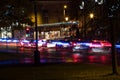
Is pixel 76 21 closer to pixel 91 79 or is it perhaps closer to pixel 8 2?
pixel 91 79

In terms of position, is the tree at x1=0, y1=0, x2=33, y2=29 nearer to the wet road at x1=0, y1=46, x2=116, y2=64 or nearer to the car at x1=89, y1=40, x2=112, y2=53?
the wet road at x1=0, y1=46, x2=116, y2=64

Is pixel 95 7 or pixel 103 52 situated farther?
pixel 103 52

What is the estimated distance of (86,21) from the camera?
20281 millimetres

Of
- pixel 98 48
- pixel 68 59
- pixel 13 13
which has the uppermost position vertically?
pixel 13 13

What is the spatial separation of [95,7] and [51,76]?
409 cm

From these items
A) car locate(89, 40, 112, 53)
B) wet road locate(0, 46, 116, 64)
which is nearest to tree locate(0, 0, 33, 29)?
wet road locate(0, 46, 116, 64)

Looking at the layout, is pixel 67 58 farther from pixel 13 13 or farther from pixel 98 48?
pixel 13 13

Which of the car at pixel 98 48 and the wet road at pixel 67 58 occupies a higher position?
the car at pixel 98 48

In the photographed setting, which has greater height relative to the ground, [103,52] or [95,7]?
[95,7]

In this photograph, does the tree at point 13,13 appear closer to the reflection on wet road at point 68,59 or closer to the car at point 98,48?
the reflection on wet road at point 68,59

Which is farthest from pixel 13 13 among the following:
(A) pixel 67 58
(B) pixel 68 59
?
(A) pixel 67 58

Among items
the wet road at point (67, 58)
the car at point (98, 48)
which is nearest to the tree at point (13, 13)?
the wet road at point (67, 58)

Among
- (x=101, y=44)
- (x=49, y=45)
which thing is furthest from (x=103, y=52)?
(x=49, y=45)

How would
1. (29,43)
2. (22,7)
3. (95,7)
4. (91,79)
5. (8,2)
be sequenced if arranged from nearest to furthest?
1. (91,79)
2. (95,7)
3. (8,2)
4. (22,7)
5. (29,43)
